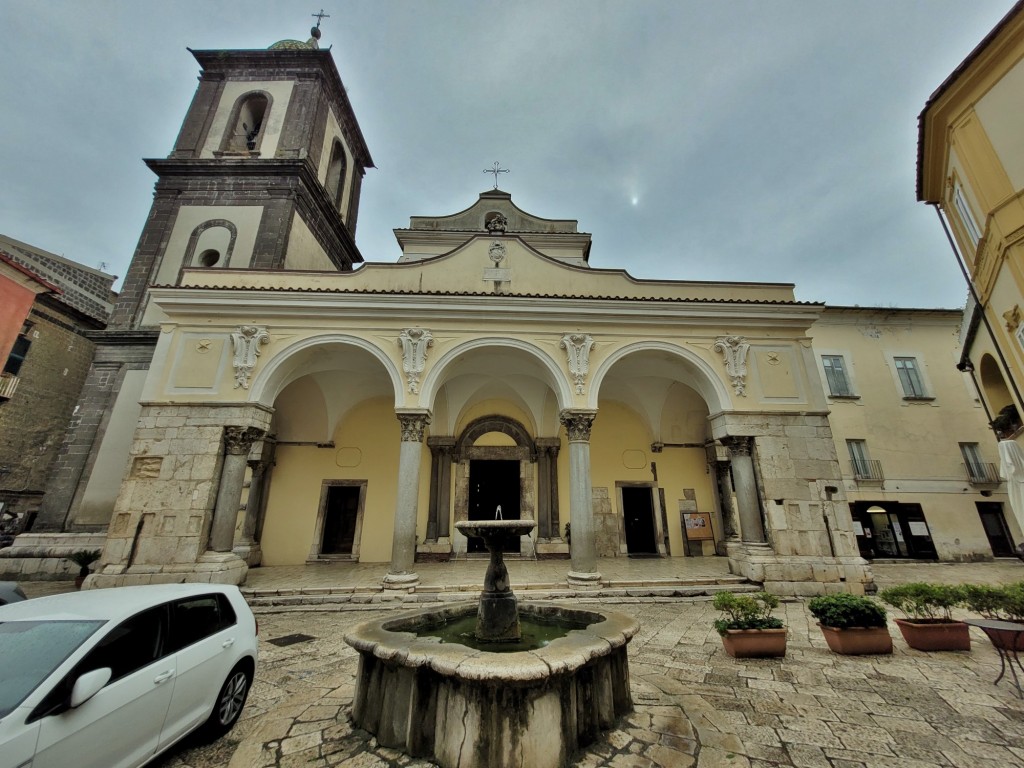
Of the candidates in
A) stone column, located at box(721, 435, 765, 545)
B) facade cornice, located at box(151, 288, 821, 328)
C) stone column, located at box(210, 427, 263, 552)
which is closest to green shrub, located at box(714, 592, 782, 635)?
stone column, located at box(721, 435, 765, 545)

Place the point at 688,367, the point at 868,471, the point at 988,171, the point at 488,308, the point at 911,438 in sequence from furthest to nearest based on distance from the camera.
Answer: the point at 911,438 → the point at 868,471 → the point at 688,367 → the point at 488,308 → the point at 988,171

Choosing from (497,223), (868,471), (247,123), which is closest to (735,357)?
(868,471)

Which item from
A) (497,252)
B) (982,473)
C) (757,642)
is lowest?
(757,642)

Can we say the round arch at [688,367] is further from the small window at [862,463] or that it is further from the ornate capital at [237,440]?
the small window at [862,463]

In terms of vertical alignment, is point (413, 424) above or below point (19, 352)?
below

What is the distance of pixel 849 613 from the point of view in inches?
188

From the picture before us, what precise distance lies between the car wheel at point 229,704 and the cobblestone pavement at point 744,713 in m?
0.09

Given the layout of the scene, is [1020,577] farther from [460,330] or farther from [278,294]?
[278,294]

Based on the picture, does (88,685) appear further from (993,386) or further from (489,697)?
(993,386)

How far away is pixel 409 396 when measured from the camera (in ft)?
29.2

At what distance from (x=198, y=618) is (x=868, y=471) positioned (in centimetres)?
1830

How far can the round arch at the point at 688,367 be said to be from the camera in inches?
364

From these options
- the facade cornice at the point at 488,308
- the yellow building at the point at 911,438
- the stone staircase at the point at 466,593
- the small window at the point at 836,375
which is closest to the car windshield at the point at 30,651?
the stone staircase at the point at 466,593

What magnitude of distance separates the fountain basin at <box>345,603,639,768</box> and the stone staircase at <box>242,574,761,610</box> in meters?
4.47
